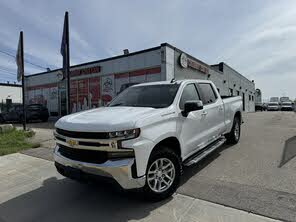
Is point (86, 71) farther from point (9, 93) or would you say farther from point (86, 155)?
point (9, 93)

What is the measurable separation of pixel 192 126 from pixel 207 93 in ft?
4.86

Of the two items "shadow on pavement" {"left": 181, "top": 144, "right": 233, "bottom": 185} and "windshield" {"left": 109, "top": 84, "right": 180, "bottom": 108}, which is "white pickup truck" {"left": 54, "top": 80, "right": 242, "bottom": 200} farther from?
"shadow on pavement" {"left": 181, "top": 144, "right": 233, "bottom": 185}

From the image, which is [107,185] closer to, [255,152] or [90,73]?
[255,152]

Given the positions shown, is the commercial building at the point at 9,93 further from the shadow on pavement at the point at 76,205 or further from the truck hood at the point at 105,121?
the truck hood at the point at 105,121

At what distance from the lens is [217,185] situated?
4.21m

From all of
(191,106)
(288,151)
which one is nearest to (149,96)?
(191,106)

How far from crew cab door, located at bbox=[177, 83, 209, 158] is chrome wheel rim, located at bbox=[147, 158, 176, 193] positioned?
523 mm

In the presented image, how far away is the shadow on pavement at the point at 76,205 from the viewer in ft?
10.9

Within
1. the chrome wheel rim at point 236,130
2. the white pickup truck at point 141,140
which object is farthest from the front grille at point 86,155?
the chrome wheel rim at point 236,130

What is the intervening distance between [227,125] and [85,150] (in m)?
4.24

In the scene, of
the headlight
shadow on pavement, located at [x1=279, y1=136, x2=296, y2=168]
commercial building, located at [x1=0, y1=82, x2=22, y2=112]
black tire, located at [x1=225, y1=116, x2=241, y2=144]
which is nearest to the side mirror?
the headlight

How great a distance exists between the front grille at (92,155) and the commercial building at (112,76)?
10346 millimetres

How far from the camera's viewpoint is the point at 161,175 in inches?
145

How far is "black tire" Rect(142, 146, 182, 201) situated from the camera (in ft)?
11.3
